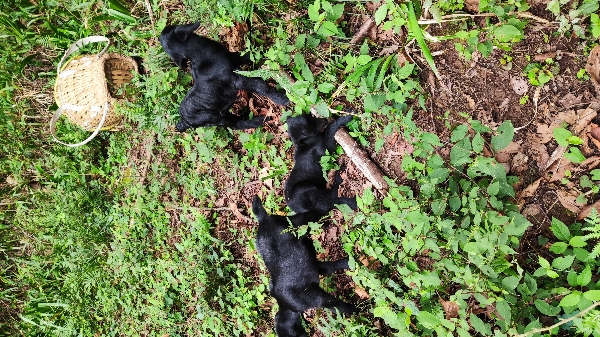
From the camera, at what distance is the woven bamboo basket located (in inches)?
173

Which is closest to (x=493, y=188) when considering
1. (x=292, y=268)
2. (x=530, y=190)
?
(x=530, y=190)

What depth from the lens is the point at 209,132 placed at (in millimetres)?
4207

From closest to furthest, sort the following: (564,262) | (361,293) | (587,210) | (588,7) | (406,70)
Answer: (564,262)
(588,7)
(587,210)
(406,70)
(361,293)

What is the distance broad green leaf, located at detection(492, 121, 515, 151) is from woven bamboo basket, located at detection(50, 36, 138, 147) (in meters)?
3.60

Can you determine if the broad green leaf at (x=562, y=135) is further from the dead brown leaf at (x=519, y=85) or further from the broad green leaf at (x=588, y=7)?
the broad green leaf at (x=588, y=7)

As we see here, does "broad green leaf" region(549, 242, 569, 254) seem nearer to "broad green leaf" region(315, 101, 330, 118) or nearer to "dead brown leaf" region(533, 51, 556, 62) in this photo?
"dead brown leaf" region(533, 51, 556, 62)

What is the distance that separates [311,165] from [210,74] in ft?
3.87

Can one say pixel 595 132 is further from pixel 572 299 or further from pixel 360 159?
pixel 360 159

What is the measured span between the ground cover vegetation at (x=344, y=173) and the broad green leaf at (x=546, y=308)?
0.04ft

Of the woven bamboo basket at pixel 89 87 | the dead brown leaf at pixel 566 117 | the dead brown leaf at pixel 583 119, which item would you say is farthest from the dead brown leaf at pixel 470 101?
the woven bamboo basket at pixel 89 87

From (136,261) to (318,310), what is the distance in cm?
231

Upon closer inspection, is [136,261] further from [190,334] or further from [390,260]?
[390,260]

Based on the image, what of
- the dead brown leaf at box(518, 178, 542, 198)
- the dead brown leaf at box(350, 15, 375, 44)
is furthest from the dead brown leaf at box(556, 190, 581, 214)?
the dead brown leaf at box(350, 15, 375, 44)

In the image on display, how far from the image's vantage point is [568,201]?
9.16ft
